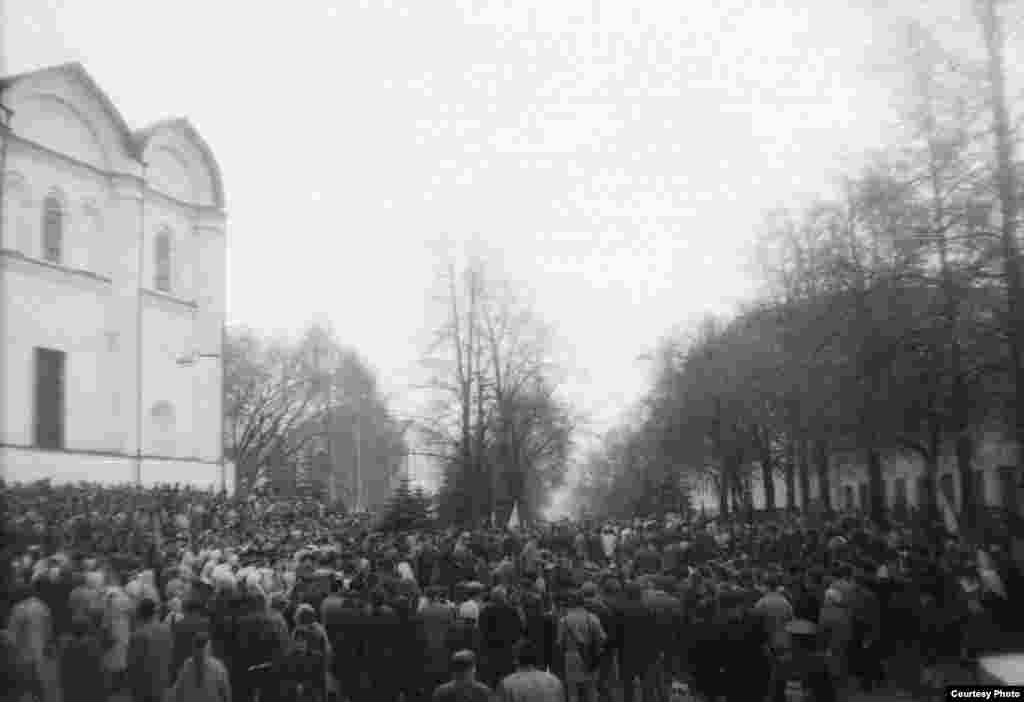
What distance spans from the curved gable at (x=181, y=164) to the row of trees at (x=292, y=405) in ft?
77.0

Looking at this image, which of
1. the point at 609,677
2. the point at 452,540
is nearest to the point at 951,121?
the point at 609,677

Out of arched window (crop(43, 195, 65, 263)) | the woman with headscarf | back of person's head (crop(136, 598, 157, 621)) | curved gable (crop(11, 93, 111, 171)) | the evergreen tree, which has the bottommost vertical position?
the woman with headscarf

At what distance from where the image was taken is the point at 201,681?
29.6ft

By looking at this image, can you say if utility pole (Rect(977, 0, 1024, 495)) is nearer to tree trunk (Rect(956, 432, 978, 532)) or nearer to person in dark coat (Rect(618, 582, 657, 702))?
tree trunk (Rect(956, 432, 978, 532))

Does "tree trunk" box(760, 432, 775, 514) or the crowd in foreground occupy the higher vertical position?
"tree trunk" box(760, 432, 775, 514)

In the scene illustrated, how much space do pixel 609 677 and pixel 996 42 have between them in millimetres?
12673

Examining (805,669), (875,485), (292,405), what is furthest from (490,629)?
(292,405)

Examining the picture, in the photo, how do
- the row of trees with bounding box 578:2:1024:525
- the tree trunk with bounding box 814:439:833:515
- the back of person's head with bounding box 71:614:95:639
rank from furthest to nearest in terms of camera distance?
1. the tree trunk with bounding box 814:439:833:515
2. the row of trees with bounding box 578:2:1024:525
3. the back of person's head with bounding box 71:614:95:639

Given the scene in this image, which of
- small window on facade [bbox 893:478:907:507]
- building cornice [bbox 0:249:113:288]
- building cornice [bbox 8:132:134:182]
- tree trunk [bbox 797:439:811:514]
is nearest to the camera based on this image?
building cornice [bbox 0:249:113:288]

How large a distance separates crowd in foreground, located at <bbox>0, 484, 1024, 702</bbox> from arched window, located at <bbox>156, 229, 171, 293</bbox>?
2669 centimetres

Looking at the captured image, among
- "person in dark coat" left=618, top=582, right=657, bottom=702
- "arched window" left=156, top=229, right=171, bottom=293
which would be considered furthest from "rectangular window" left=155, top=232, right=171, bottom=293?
"person in dark coat" left=618, top=582, right=657, bottom=702

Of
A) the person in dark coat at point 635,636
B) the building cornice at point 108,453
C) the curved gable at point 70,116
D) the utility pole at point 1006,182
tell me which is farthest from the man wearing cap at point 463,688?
the curved gable at point 70,116

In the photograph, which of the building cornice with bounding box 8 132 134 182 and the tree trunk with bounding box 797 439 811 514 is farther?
the building cornice with bounding box 8 132 134 182

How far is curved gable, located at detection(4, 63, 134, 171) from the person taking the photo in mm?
34438
